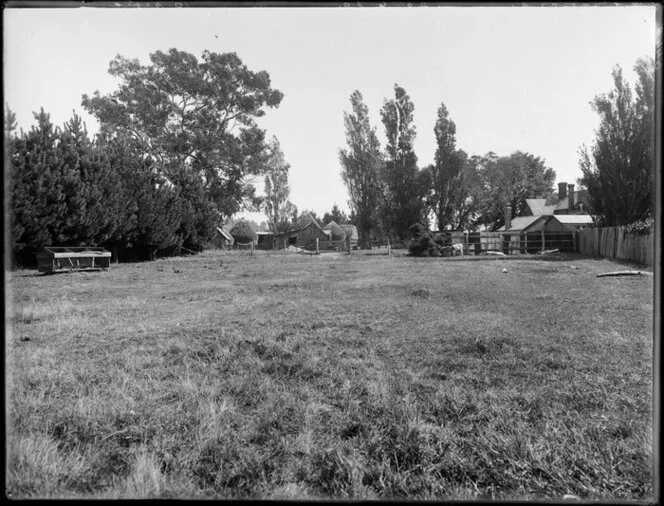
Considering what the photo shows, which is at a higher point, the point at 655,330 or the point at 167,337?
the point at 655,330

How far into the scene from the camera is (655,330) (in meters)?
0.90

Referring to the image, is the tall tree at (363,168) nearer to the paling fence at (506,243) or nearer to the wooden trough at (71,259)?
the paling fence at (506,243)

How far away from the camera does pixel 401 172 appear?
39062 mm

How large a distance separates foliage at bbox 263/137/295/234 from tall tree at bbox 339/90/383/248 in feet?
23.1

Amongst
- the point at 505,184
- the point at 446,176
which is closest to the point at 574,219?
the point at 446,176

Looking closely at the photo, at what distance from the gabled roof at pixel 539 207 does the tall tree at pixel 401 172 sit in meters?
17.6

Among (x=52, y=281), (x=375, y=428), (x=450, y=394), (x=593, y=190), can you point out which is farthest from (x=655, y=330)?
(x=593, y=190)

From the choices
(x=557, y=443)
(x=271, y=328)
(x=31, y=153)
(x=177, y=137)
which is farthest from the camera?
(x=177, y=137)

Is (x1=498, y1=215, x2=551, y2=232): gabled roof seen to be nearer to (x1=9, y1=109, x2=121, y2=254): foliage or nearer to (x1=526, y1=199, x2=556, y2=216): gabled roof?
(x1=526, y1=199, x2=556, y2=216): gabled roof

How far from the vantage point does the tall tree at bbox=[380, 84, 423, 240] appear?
128ft

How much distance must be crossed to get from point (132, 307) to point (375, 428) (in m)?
5.54

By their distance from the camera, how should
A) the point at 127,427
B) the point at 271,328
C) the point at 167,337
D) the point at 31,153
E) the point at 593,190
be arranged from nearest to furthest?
the point at 127,427
the point at 167,337
the point at 271,328
the point at 31,153
the point at 593,190

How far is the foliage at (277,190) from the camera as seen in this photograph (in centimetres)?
3241

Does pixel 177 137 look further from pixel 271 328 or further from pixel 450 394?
pixel 450 394
